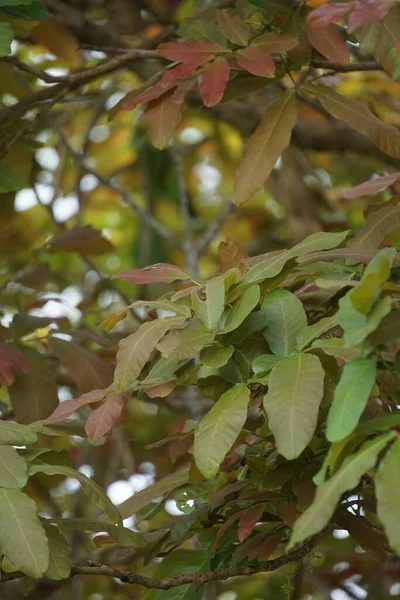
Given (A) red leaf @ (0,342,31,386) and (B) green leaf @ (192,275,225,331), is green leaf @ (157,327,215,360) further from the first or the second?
(A) red leaf @ (0,342,31,386)

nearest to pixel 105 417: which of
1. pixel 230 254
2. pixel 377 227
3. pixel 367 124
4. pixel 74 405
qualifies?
pixel 74 405

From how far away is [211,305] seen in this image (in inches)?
31.3

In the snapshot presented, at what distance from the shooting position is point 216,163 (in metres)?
3.01

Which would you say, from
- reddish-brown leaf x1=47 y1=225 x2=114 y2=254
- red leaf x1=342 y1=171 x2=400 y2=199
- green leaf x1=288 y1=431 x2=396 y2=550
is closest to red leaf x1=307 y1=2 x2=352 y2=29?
red leaf x1=342 y1=171 x2=400 y2=199

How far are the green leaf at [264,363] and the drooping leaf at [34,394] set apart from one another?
499 millimetres

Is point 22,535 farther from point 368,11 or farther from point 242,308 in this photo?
point 368,11

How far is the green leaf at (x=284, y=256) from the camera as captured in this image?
0.82 meters

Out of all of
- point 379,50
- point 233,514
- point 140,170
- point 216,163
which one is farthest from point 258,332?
point 216,163

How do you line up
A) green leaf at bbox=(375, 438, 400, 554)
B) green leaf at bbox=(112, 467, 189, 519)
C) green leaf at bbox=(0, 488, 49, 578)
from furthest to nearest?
green leaf at bbox=(112, 467, 189, 519)
green leaf at bbox=(0, 488, 49, 578)
green leaf at bbox=(375, 438, 400, 554)

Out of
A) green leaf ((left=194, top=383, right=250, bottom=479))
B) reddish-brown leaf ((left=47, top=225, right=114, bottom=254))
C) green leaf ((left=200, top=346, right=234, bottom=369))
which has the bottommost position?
reddish-brown leaf ((left=47, top=225, right=114, bottom=254))

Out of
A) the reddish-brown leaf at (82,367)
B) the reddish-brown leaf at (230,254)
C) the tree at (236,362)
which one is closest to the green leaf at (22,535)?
the tree at (236,362)

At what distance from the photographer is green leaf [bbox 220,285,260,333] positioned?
0.78 m

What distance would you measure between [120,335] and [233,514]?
0.72 m

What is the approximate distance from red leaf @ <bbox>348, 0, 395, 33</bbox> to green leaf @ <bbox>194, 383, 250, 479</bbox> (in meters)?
0.33
